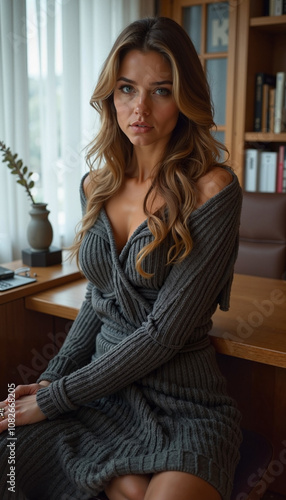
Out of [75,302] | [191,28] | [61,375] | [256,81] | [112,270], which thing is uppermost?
[191,28]

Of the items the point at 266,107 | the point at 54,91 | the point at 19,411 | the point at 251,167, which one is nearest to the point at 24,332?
the point at 19,411

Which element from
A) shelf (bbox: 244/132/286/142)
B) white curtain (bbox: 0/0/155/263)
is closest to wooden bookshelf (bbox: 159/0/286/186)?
shelf (bbox: 244/132/286/142)

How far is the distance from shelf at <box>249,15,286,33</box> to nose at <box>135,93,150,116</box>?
1.74 metres

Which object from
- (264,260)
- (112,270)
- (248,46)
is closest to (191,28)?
(248,46)

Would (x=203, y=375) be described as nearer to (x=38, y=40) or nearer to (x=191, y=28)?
(x=38, y=40)

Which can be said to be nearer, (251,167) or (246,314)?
(246,314)

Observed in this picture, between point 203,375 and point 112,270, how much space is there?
0.35 metres

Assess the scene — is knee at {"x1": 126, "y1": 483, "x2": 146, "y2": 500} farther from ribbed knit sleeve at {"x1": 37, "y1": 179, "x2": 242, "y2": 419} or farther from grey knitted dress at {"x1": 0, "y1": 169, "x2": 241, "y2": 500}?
ribbed knit sleeve at {"x1": 37, "y1": 179, "x2": 242, "y2": 419}

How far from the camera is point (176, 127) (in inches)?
57.1

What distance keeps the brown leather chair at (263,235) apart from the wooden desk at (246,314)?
30 cm

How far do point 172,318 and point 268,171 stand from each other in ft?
6.37

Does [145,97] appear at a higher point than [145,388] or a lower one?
higher

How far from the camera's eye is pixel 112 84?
4.57 feet

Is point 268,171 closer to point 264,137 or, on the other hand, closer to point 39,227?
point 264,137
